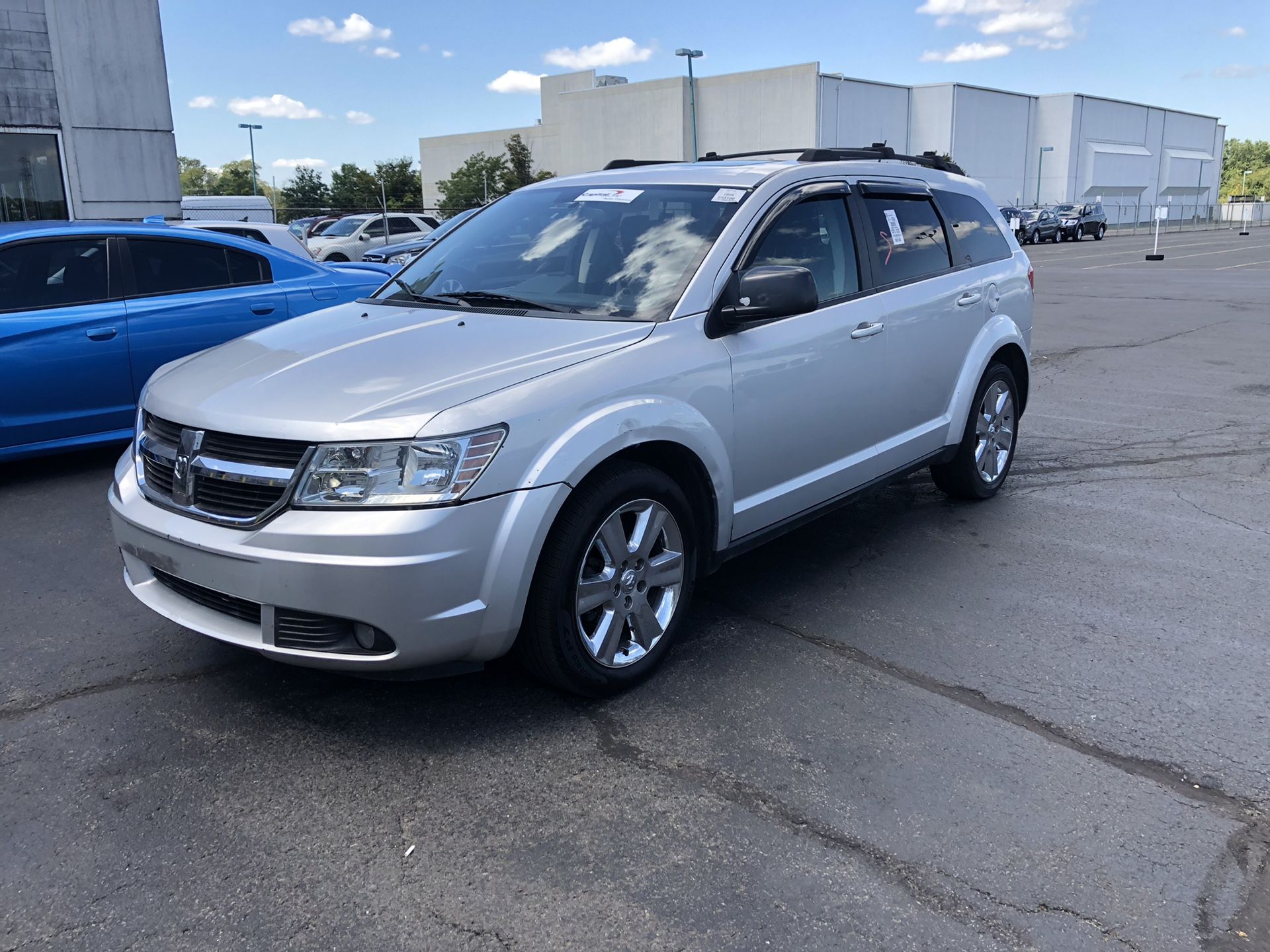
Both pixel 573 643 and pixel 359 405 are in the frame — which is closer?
pixel 359 405

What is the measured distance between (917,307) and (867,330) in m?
0.54

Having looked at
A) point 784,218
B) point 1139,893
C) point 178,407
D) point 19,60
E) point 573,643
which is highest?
point 19,60

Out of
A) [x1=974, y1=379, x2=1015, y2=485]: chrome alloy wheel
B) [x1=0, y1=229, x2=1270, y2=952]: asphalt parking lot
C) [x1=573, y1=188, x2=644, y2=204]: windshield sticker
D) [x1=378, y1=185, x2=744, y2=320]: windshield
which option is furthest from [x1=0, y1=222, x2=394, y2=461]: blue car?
[x1=974, y1=379, x2=1015, y2=485]: chrome alloy wheel

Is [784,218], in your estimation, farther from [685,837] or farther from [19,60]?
[19,60]

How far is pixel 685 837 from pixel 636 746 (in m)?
0.52

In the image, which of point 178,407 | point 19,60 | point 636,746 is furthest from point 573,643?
point 19,60

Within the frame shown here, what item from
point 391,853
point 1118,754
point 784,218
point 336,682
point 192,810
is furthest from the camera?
point 784,218

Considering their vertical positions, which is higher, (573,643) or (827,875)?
(573,643)

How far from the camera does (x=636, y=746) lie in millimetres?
3357

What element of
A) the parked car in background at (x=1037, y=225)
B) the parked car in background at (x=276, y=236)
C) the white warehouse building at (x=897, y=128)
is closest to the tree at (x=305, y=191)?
the white warehouse building at (x=897, y=128)

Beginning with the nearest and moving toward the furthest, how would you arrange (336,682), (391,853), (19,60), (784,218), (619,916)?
(619,916) < (391,853) < (336,682) < (784,218) < (19,60)

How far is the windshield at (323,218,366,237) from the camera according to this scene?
91.2 feet

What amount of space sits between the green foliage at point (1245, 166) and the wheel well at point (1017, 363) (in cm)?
16396

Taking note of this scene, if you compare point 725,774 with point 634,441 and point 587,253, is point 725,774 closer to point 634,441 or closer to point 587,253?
point 634,441
